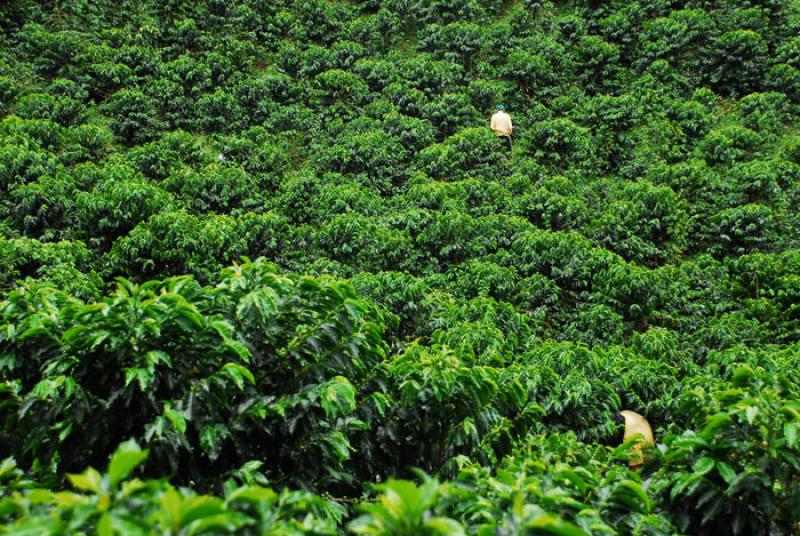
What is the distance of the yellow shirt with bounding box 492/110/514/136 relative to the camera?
12133 millimetres

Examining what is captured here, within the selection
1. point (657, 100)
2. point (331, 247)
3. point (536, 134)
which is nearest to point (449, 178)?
point (536, 134)

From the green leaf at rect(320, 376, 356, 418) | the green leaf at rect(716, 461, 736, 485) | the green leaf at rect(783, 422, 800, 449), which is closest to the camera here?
the green leaf at rect(783, 422, 800, 449)

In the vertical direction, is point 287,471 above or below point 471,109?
below

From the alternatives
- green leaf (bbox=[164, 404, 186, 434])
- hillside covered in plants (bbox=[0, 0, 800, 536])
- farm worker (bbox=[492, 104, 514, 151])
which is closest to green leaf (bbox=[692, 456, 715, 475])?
hillside covered in plants (bbox=[0, 0, 800, 536])

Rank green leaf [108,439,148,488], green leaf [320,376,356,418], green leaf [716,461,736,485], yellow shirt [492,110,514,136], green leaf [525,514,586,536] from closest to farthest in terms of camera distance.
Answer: green leaf [108,439,148,488]
green leaf [525,514,586,536]
green leaf [716,461,736,485]
green leaf [320,376,356,418]
yellow shirt [492,110,514,136]

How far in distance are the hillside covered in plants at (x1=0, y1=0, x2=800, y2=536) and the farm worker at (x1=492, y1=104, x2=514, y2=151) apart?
0.26 m

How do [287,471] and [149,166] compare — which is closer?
[287,471]

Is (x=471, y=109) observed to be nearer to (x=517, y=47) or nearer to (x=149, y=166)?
(x=517, y=47)

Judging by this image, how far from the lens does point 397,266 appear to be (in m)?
8.88

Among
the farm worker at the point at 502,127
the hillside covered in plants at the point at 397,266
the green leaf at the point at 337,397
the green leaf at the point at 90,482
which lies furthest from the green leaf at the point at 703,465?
the farm worker at the point at 502,127

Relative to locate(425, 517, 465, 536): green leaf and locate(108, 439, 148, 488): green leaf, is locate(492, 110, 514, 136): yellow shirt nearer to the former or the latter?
locate(425, 517, 465, 536): green leaf

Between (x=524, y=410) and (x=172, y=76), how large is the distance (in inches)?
468

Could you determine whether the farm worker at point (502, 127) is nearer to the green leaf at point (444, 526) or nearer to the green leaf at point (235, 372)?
the green leaf at point (235, 372)

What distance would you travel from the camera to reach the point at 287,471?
3178 millimetres
